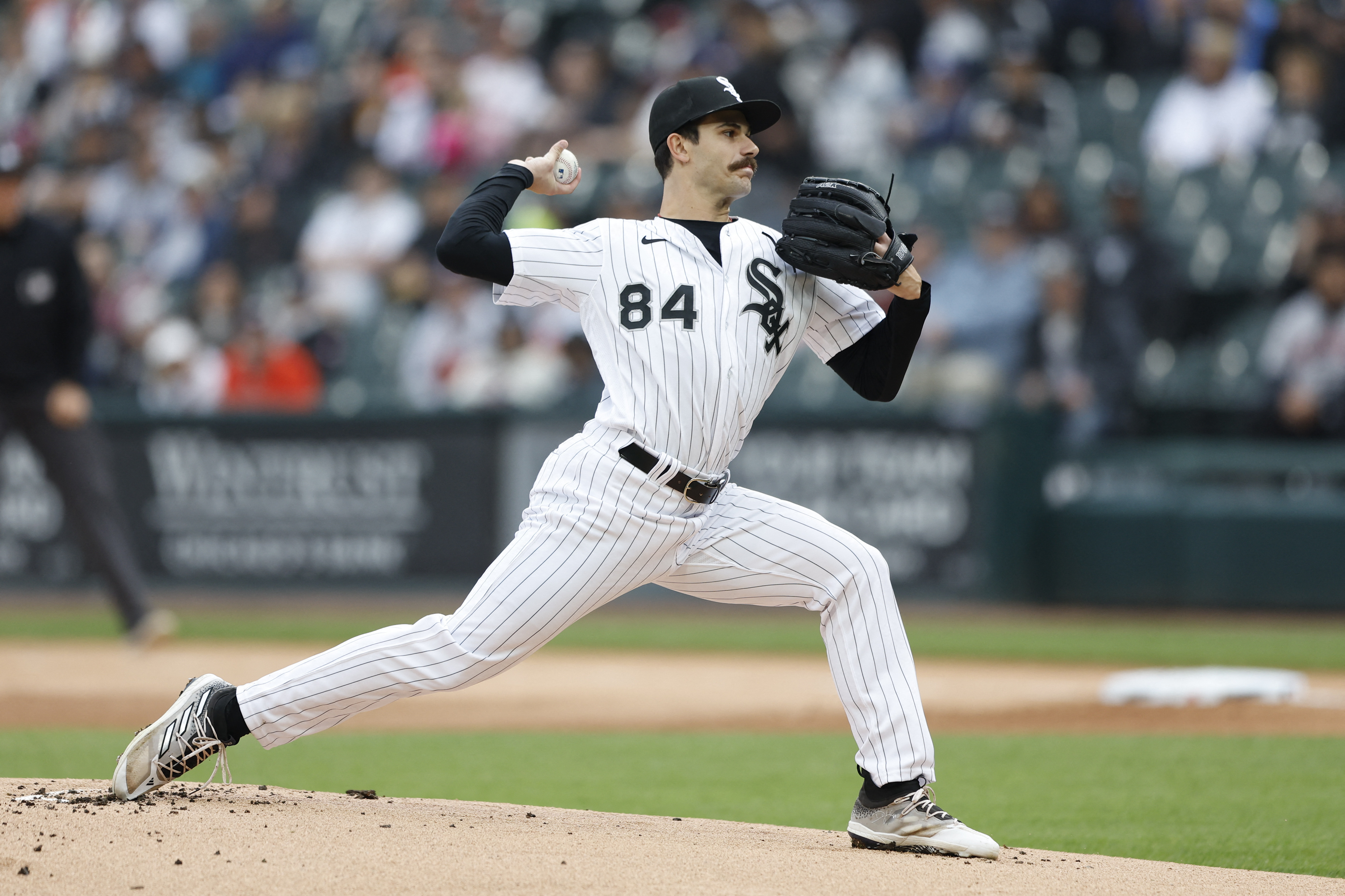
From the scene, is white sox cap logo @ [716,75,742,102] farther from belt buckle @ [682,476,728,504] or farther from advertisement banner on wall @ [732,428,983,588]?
advertisement banner on wall @ [732,428,983,588]

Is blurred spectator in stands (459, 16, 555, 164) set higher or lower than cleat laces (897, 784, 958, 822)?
higher

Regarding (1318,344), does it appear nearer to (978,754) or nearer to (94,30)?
(978,754)

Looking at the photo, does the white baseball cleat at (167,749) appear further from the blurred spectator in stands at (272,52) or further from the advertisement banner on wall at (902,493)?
the blurred spectator in stands at (272,52)

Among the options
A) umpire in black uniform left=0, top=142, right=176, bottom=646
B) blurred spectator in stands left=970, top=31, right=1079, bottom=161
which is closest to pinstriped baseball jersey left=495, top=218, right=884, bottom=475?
umpire in black uniform left=0, top=142, right=176, bottom=646

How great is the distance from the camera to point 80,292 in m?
8.38

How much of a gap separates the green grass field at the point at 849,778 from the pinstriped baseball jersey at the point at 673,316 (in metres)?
1.36

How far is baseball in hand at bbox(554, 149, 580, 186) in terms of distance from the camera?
4141 millimetres

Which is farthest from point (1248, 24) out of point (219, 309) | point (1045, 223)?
point (219, 309)

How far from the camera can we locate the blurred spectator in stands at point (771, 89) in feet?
39.7

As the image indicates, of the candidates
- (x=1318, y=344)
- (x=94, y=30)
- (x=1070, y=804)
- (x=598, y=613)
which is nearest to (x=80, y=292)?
(x=598, y=613)

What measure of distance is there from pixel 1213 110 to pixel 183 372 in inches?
304

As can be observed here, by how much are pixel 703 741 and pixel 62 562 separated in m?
6.91

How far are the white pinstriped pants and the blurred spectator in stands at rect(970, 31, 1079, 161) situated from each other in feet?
28.4

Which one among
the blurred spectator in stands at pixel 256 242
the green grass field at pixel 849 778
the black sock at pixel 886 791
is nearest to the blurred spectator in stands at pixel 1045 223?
the green grass field at pixel 849 778
